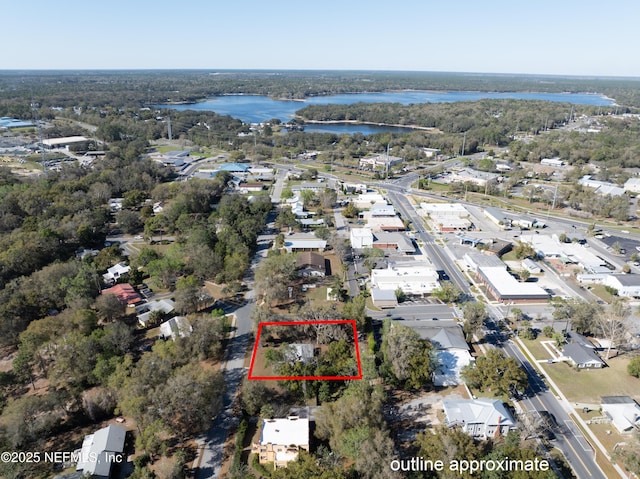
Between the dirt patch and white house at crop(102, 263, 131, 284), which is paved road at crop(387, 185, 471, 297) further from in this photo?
the dirt patch

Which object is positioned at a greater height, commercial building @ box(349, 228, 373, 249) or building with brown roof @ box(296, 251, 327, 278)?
commercial building @ box(349, 228, 373, 249)

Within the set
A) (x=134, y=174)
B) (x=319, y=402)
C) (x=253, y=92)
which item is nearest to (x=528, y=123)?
(x=134, y=174)

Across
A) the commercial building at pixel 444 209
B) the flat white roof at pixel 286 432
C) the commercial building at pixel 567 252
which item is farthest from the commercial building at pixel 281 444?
the commercial building at pixel 444 209

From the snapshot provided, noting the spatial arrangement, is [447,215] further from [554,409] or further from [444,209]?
[554,409]

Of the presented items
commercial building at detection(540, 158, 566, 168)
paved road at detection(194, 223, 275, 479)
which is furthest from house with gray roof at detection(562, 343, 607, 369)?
commercial building at detection(540, 158, 566, 168)

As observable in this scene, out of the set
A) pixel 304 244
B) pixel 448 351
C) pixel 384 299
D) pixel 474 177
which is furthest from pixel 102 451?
pixel 474 177

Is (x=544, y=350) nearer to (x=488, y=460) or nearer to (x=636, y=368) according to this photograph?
(x=636, y=368)
